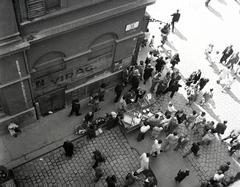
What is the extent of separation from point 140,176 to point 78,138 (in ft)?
15.0

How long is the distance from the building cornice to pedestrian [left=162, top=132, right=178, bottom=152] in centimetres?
783

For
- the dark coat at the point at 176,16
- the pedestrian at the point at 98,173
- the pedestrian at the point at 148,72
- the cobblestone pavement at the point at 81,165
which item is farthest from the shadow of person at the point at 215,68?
the pedestrian at the point at 98,173

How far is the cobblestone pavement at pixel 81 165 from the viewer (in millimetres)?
18516

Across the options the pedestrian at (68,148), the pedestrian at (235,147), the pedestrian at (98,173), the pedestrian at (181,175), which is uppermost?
the pedestrian at (68,148)

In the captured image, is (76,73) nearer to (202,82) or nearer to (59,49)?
(59,49)

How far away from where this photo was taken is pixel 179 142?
20281 millimetres

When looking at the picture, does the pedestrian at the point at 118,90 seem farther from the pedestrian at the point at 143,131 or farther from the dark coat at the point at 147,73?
the pedestrian at the point at 143,131

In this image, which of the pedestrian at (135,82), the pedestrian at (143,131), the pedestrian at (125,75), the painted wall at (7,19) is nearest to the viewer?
the painted wall at (7,19)

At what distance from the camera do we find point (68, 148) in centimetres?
1847

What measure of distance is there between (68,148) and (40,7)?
26.6ft

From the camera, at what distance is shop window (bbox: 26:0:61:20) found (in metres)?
14.2

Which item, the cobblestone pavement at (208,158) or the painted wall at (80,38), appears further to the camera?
the cobblestone pavement at (208,158)

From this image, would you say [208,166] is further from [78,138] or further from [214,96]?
[78,138]

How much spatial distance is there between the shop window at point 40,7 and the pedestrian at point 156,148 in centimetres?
937
